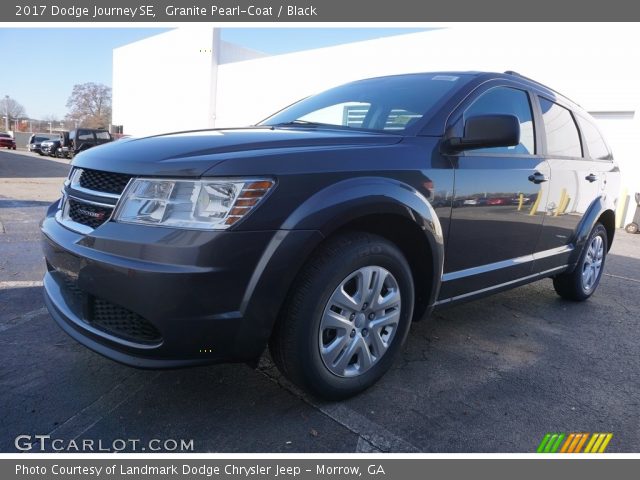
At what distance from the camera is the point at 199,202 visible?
1880mm

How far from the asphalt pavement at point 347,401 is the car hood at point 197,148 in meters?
1.10

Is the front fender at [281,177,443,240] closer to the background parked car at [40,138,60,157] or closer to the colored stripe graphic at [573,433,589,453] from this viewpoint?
the colored stripe graphic at [573,433,589,453]

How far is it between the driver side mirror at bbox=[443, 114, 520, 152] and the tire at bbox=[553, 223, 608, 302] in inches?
85.0

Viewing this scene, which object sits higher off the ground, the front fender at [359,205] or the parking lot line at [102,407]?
the front fender at [359,205]

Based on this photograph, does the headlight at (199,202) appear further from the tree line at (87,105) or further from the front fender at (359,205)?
the tree line at (87,105)

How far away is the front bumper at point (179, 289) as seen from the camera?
5.95 ft

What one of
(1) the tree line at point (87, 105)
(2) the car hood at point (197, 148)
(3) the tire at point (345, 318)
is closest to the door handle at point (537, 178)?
(2) the car hood at point (197, 148)

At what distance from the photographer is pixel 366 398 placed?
246 cm

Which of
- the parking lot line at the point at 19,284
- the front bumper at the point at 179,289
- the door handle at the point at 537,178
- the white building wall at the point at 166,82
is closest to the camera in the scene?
the front bumper at the point at 179,289

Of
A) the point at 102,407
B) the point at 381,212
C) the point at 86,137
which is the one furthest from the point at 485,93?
the point at 86,137

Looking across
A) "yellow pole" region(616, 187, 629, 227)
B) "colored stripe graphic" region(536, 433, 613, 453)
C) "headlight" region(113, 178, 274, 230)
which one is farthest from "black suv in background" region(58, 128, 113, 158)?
"colored stripe graphic" region(536, 433, 613, 453)

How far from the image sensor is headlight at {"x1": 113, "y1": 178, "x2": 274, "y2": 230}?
1866 mm
